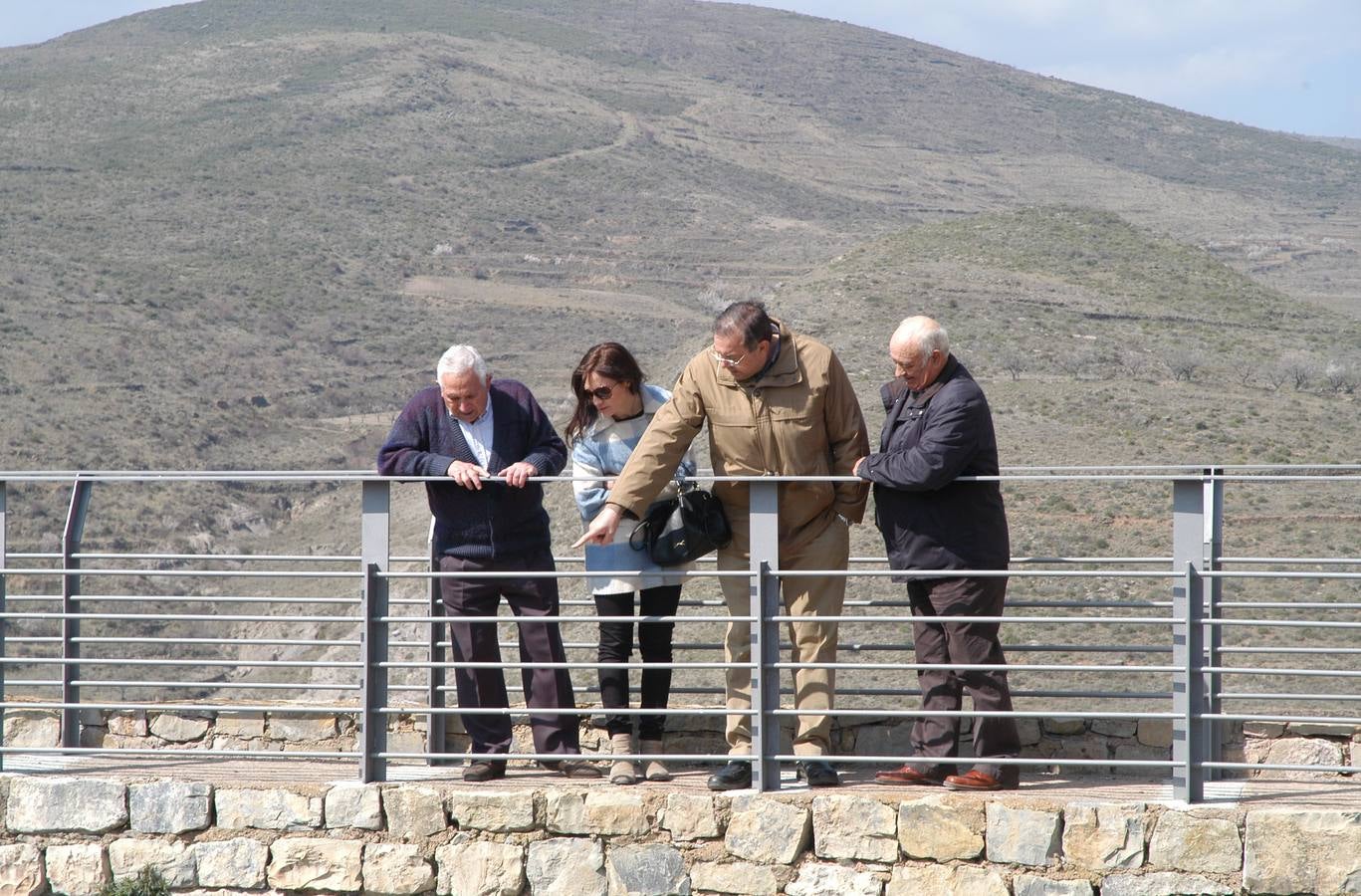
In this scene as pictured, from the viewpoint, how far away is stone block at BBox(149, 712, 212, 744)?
7488 mm

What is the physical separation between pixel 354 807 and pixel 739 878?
4.63 feet

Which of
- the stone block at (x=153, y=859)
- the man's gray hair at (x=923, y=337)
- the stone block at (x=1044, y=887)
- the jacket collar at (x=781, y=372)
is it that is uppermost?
the man's gray hair at (x=923, y=337)

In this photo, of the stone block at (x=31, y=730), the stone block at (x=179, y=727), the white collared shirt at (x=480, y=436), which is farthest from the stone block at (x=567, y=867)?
the stone block at (x=31, y=730)

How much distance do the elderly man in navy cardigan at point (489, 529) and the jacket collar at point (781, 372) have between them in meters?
0.76

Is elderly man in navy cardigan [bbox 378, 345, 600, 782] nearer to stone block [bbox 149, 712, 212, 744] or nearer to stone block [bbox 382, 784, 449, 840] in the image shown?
stone block [bbox 382, 784, 449, 840]

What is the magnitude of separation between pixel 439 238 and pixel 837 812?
2549 inches

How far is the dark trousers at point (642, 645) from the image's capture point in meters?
5.87

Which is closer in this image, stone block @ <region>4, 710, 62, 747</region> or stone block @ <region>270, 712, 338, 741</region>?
stone block @ <region>270, 712, 338, 741</region>

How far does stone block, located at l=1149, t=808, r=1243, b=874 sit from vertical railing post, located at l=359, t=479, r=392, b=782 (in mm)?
2697

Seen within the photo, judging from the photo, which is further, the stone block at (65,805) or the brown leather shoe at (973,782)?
the stone block at (65,805)

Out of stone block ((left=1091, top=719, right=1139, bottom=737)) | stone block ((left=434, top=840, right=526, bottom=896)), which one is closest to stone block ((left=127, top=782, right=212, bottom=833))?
stone block ((left=434, top=840, right=526, bottom=896))

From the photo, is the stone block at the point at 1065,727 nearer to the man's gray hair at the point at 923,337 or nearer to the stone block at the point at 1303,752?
the stone block at the point at 1303,752

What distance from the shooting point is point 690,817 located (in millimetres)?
5371

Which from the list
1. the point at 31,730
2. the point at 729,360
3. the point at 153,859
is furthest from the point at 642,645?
the point at 31,730
